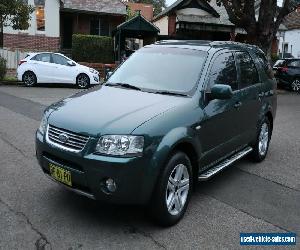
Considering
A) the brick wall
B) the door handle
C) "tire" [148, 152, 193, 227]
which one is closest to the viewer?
"tire" [148, 152, 193, 227]

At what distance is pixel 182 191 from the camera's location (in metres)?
4.79

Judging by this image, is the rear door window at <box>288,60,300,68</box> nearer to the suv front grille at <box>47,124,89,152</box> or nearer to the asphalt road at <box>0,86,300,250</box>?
the asphalt road at <box>0,86,300,250</box>

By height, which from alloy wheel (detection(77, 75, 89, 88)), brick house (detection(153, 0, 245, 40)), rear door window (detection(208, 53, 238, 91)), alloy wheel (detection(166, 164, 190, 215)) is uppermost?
brick house (detection(153, 0, 245, 40))

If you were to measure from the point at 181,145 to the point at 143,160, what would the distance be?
0.69 metres

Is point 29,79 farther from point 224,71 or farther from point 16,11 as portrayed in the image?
point 224,71

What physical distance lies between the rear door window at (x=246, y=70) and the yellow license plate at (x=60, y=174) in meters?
2.98

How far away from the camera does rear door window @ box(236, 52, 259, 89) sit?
6257 mm

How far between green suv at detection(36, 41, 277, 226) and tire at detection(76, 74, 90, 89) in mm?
12606

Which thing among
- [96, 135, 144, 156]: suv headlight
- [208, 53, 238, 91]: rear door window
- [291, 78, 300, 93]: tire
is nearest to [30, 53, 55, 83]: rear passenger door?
[291, 78, 300, 93]: tire

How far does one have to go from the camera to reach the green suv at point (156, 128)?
163 inches

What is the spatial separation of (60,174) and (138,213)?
100 cm

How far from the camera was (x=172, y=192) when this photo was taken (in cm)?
461

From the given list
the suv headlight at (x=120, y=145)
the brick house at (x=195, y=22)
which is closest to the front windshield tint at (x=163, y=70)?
the suv headlight at (x=120, y=145)

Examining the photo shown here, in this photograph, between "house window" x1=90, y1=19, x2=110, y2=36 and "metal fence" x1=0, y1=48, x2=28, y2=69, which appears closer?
"metal fence" x1=0, y1=48, x2=28, y2=69
